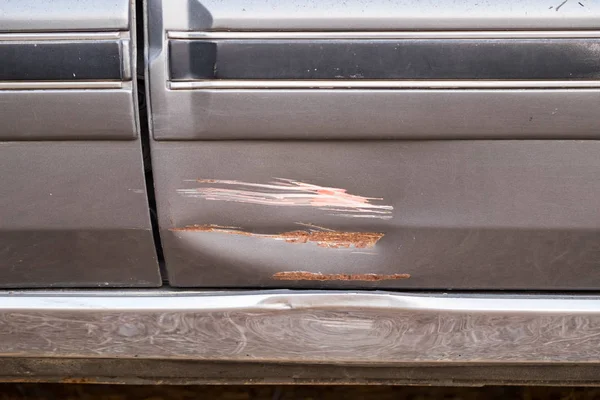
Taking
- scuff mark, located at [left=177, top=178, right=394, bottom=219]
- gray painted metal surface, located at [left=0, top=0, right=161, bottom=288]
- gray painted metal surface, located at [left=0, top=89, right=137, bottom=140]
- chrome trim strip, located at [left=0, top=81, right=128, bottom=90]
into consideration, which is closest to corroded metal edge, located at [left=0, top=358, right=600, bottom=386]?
gray painted metal surface, located at [left=0, top=0, right=161, bottom=288]

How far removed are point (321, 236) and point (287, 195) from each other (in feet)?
0.48

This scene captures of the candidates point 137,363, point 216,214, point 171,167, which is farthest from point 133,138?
point 137,363

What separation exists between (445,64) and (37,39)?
94 centimetres

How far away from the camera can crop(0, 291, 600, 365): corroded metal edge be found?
150 cm

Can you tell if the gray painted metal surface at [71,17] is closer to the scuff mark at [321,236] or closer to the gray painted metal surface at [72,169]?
the gray painted metal surface at [72,169]

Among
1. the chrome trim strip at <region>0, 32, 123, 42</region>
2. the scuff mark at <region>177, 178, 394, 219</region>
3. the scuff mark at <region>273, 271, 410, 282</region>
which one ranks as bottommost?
the scuff mark at <region>273, 271, 410, 282</region>

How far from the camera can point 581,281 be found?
1577 mm

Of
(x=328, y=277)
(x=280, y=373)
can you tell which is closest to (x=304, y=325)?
(x=328, y=277)

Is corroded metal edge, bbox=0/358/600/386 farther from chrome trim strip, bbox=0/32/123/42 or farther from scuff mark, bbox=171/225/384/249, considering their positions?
chrome trim strip, bbox=0/32/123/42

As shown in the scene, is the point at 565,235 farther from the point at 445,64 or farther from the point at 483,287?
the point at 445,64

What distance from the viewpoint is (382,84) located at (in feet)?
4.52

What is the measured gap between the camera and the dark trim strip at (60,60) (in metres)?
1.36

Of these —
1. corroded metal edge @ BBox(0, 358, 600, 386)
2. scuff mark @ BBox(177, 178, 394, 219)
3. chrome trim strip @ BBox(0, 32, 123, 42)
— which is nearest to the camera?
chrome trim strip @ BBox(0, 32, 123, 42)

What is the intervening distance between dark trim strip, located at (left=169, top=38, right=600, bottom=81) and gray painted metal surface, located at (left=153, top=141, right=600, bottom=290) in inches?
6.5
